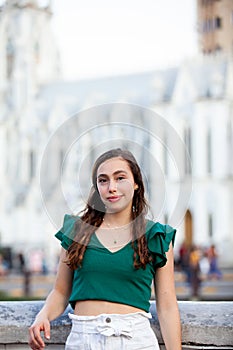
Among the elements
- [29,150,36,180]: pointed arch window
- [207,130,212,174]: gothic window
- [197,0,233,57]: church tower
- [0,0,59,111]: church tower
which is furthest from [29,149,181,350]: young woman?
[197,0,233,57]: church tower

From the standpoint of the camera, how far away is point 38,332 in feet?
10.5

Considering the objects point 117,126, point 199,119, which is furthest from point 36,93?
point 117,126

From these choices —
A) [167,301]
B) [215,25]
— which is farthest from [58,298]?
[215,25]

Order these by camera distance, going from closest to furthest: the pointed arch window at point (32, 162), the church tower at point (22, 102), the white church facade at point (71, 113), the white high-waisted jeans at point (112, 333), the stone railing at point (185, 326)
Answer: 1. the white high-waisted jeans at point (112, 333)
2. the stone railing at point (185, 326)
3. the white church facade at point (71, 113)
4. the church tower at point (22, 102)
5. the pointed arch window at point (32, 162)

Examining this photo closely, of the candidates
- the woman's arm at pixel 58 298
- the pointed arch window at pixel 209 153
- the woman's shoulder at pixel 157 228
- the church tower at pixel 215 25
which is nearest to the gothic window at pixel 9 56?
the pointed arch window at pixel 209 153

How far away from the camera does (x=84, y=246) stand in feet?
10.5

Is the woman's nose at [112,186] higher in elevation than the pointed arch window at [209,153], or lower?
lower

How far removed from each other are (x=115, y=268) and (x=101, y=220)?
0.24 meters

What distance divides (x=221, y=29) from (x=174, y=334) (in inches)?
2509

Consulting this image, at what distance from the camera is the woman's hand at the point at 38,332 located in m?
3.20

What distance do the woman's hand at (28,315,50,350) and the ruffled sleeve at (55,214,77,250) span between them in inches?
12.3

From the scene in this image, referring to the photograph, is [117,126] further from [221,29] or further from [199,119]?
[221,29]

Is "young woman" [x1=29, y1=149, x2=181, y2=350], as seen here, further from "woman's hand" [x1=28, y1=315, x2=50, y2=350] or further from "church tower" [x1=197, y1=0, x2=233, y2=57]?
"church tower" [x1=197, y1=0, x2=233, y2=57]

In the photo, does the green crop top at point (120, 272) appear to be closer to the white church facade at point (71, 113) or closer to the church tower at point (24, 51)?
the white church facade at point (71, 113)
